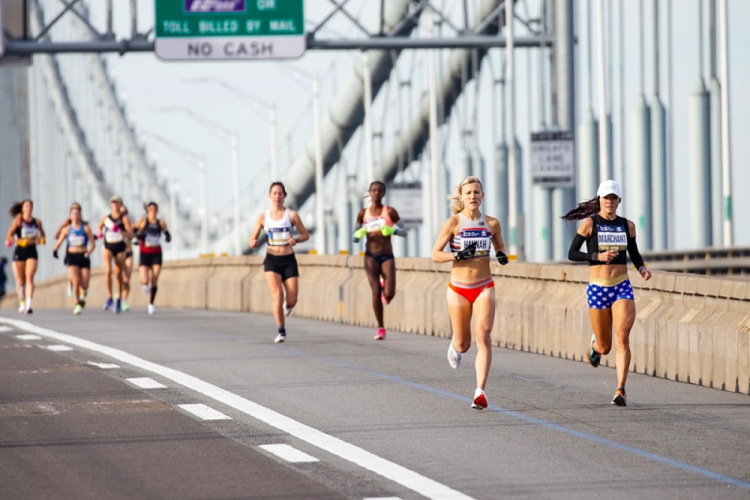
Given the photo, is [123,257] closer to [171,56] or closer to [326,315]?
[326,315]

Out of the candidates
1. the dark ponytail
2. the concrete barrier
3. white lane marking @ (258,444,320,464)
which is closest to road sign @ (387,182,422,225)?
the concrete barrier

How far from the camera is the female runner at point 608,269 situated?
1134 centimetres

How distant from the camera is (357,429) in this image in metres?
9.84

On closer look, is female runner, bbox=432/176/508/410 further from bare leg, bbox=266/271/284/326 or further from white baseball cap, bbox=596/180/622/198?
bare leg, bbox=266/271/284/326

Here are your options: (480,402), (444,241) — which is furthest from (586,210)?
(480,402)

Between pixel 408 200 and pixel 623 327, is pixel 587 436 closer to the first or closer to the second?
pixel 623 327

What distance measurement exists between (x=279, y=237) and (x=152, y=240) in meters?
7.58

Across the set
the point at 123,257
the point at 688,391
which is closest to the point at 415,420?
the point at 688,391

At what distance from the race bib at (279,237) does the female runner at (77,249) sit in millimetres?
7660

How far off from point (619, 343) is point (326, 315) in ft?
A: 38.0

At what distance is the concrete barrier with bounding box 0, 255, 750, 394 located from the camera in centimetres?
1258

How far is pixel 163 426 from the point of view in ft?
32.8

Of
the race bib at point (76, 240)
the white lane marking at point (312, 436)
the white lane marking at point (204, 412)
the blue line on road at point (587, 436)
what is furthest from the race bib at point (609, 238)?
the race bib at point (76, 240)

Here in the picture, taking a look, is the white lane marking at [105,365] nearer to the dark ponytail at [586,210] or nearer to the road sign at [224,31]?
the dark ponytail at [586,210]
